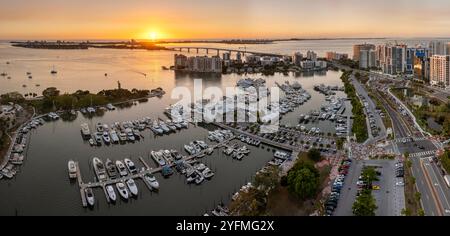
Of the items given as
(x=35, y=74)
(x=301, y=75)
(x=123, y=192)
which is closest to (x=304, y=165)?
(x=123, y=192)

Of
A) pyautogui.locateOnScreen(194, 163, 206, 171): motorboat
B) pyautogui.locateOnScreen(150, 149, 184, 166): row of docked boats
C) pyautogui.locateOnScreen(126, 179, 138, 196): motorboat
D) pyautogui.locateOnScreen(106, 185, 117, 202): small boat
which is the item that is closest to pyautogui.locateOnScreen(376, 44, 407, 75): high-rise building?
pyautogui.locateOnScreen(150, 149, 184, 166): row of docked boats

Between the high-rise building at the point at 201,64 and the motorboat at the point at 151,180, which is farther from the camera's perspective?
the high-rise building at the point at 201,64

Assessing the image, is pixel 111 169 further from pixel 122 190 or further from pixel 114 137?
pixel 114 137

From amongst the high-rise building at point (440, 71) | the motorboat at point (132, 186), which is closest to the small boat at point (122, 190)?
the motorboat at point (132, 186)

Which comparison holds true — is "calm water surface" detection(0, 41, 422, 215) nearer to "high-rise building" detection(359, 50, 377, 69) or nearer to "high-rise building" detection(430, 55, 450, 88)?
"high-rise building" detection(430, 55, 450, 88)

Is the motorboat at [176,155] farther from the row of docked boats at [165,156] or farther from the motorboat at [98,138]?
the motorboat at [98,138]

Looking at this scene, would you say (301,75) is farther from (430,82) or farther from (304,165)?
(304,165)

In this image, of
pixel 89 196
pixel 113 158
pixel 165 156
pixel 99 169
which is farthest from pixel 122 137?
pixel 89 196
